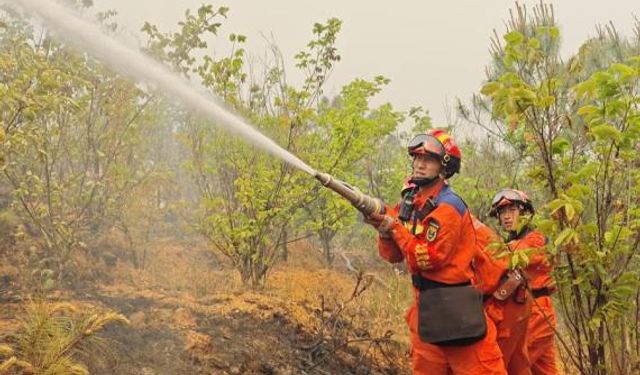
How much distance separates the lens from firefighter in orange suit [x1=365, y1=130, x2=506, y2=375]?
130 inches

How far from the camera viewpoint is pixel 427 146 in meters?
3.58

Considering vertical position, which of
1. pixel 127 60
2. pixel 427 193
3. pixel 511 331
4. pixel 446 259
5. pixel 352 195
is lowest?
pixel 511 331

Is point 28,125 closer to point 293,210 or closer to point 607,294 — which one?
point 293,210

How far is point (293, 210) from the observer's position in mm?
7824

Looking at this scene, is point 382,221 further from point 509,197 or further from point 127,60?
point 127,60

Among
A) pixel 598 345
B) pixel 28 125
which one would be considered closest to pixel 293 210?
pixel 28 125

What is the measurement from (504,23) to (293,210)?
16.1ft

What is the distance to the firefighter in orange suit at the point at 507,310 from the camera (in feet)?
12.8

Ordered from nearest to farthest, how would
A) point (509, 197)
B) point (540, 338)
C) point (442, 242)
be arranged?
1. point (442, 242)
2. point (540, 338)
3. point (509, 197)

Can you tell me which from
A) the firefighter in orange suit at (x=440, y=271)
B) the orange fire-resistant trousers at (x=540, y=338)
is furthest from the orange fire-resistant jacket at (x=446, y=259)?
the orange fire-resistant trousers at (x=540, y=338)

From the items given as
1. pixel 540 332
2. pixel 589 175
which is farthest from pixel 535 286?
pixel 589 175

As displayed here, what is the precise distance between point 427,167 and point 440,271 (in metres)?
0.73

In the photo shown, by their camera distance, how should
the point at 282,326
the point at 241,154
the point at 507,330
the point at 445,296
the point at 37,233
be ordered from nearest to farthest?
the point at 445,296 → the point at 507,330 → the point at 282,326 → the point at 241,154 → the point at 37,233

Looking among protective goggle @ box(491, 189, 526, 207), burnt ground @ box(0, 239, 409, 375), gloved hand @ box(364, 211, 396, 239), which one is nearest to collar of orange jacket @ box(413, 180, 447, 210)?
gloved hand @ box(364, 211, 396, 239)
